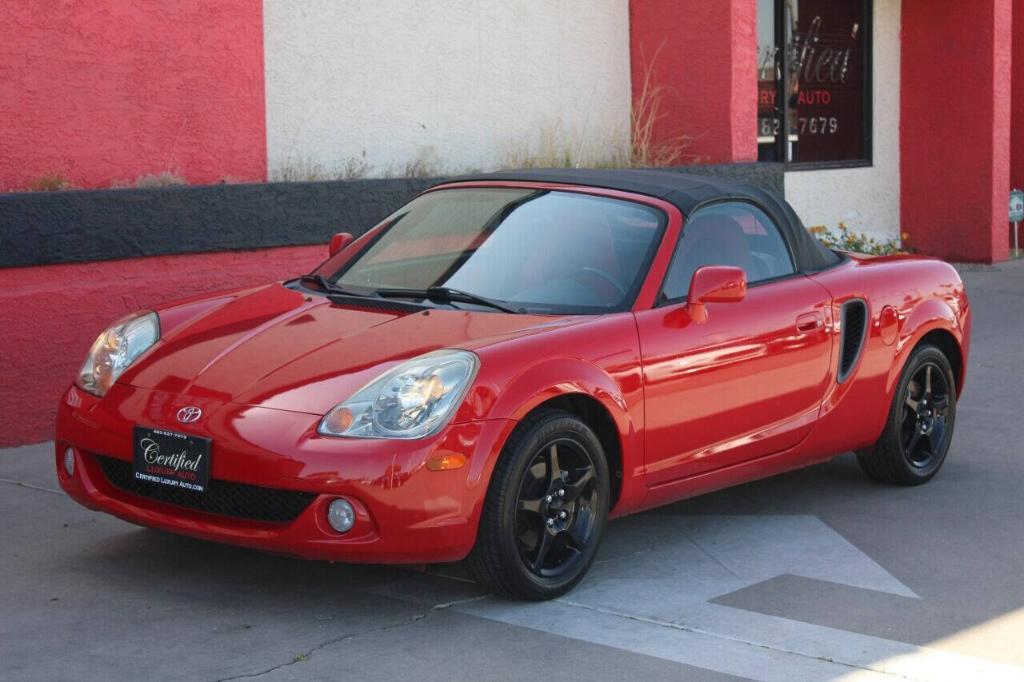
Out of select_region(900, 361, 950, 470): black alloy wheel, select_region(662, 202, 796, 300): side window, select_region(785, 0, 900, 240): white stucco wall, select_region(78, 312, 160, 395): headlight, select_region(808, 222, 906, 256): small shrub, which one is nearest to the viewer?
select_region(78, 312, 160, 395): headlight

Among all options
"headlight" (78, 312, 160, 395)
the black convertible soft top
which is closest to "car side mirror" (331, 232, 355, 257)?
the black convertible soft top

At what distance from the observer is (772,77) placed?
15258 mm

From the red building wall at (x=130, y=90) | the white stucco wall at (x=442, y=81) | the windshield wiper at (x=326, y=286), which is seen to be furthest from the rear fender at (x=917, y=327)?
the white stucco wall at (x=442, y=81)

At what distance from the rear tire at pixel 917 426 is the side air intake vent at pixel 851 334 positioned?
40 cm

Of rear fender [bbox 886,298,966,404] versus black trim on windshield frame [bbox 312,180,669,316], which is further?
rear fender [bbox 886,298,966,404]

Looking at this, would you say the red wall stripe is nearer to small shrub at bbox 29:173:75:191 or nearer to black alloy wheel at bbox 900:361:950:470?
small shrub at bbox 29:173:75:191

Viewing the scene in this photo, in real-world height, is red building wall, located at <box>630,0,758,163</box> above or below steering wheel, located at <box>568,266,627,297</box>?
above

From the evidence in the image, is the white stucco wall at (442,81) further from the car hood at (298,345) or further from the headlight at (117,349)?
the car hood at (298,345)

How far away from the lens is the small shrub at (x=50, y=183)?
8.09 m

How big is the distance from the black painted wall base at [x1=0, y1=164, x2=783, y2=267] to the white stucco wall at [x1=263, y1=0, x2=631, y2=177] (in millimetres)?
889

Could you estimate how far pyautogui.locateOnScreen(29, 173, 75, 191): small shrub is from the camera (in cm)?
809

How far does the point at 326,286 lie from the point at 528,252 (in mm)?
855

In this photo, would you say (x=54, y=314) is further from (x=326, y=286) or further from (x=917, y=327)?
(x=917, y=327)

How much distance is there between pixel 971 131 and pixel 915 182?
36.9 inches
